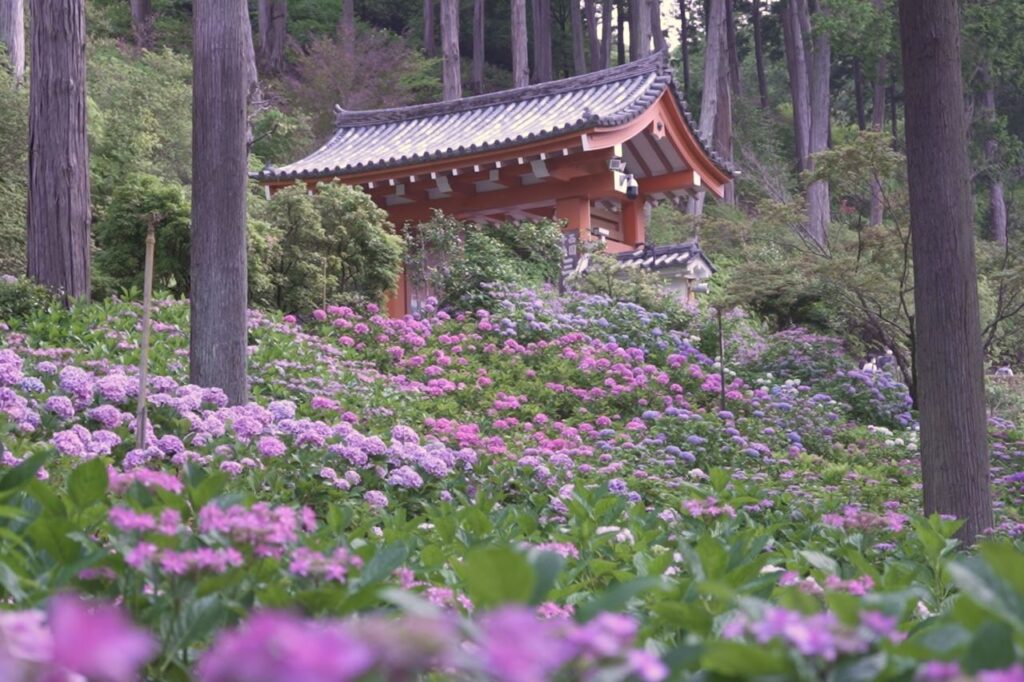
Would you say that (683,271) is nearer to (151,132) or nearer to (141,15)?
(151,132)

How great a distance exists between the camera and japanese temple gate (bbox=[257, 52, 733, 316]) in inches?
608

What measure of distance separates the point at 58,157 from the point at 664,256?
9312 mm

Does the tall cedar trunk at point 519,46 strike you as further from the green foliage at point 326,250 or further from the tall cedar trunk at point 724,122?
the green foliage at point 326,250

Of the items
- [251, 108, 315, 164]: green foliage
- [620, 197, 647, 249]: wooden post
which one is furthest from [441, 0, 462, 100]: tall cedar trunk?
[620, 197, 647, 249]: wooden post

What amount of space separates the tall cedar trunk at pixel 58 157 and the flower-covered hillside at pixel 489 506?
30.7 inches

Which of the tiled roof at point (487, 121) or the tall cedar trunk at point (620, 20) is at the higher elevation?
the tall cedar trunk at point (620, 20)

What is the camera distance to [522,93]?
730 inches

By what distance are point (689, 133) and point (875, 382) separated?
704cm

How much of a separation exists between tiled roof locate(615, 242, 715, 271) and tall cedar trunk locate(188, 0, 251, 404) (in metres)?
10.0

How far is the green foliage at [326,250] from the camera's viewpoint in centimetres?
1202

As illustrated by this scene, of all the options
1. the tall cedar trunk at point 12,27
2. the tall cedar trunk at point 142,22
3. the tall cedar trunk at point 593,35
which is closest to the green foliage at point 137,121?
the tall cedar trunk at point 12,27

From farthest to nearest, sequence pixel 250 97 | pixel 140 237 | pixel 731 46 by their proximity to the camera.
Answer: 1. pixel 731 46
2. pixel 250 97
3. pixel 140 237

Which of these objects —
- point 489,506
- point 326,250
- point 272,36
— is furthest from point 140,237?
point 272,36

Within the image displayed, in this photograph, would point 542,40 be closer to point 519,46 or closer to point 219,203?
point 519,46
